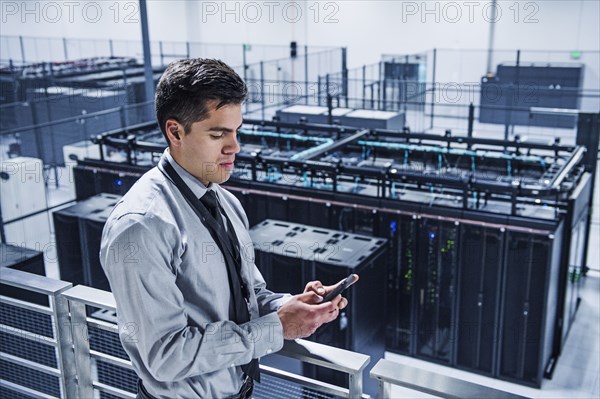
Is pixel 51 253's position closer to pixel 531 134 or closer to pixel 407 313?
pixel 407 313

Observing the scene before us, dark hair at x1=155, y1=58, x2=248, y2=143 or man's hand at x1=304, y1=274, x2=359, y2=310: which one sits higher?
dark hair at x1=155, y1=58, x2=248, y2=143

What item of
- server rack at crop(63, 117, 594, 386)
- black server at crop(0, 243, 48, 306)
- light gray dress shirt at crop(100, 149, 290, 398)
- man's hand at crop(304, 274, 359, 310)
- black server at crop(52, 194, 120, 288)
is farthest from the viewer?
black server at crop(52, 194, 120, 288)

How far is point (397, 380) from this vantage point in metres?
1.43

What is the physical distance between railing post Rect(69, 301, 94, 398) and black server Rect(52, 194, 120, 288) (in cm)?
321

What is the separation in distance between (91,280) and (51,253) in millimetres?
1215

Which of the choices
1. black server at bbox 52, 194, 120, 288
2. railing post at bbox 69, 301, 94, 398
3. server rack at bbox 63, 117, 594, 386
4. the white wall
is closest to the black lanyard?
railing post at bbox 69, 301, 94, 398

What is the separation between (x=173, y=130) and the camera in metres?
1.34

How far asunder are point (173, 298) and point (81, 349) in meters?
0.92

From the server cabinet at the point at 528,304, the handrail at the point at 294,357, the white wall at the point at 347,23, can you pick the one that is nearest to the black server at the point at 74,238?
the handrail at the point at 294,357

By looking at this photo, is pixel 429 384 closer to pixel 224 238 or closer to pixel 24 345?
pixel 224 238

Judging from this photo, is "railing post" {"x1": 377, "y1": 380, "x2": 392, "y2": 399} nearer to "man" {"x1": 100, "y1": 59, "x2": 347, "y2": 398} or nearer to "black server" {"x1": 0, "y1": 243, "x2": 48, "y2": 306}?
"man" {"x1": 100, "y1": 59, "x2": 347, "y2": 398}

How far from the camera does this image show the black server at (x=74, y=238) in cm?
518

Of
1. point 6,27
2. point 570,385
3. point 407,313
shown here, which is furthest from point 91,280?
point 6,27

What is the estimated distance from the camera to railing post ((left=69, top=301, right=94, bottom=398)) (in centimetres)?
194
